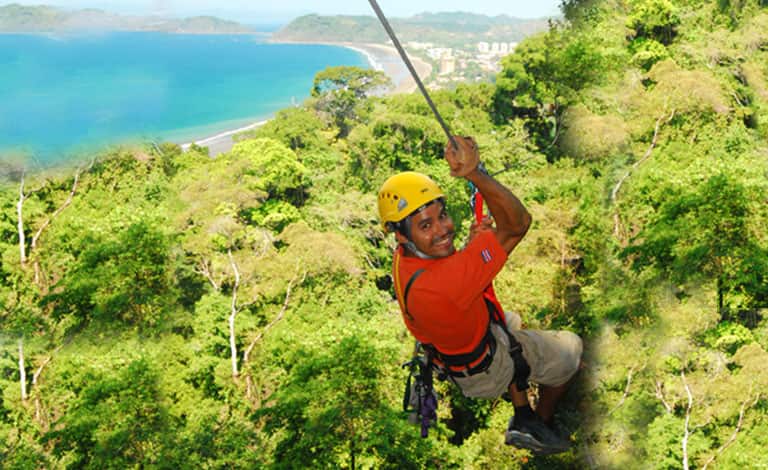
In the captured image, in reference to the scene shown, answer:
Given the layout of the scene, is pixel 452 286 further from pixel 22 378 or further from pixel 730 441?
pixel 22 378

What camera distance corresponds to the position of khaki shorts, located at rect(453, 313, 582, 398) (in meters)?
2.58

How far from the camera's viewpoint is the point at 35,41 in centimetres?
527

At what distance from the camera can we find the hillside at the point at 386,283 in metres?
9.21

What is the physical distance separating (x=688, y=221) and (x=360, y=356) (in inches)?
272

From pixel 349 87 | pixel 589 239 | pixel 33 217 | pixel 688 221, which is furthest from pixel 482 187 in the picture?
pixel 349 87

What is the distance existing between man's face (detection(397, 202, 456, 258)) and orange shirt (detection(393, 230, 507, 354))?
4 cm

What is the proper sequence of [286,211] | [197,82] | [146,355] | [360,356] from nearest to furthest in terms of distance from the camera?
[197,82], [360,356], [146,355], [286,211]

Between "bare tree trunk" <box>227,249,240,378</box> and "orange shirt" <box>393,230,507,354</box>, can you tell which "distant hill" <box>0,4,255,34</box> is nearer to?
"orange shirt" <box>393,230,507,354</box>

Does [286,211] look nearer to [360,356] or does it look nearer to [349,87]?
[360,356]

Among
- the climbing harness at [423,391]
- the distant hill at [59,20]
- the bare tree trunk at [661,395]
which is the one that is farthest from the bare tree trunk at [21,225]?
the bare tree trunk at [661,395]

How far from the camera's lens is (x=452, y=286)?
6.93 feet

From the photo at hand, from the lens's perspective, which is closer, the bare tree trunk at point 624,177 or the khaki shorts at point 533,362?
the khaki shorts at point 533,362

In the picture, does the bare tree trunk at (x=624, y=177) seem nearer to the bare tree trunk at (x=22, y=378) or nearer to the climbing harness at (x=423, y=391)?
the climbing harness at (x=423, y=391)

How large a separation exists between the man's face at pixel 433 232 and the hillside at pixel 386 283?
1.46 m
